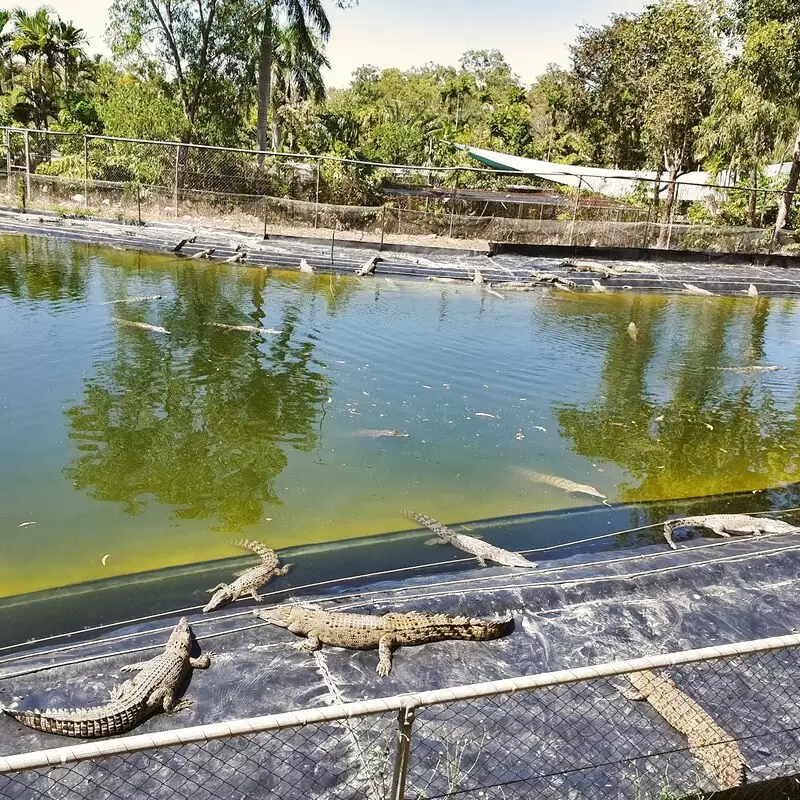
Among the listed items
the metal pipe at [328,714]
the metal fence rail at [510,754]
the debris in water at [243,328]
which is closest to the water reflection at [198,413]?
the debris in water at [243,328]

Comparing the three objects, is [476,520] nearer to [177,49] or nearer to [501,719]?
[501,719]

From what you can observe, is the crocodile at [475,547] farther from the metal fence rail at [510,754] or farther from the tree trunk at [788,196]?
the tree trunk at [788,196]

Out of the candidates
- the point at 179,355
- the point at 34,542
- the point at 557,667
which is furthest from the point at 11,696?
the point at 179,355

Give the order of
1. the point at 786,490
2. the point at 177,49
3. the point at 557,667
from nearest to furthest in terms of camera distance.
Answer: the point at 557,667
the point at 786,490
the point at 177,49

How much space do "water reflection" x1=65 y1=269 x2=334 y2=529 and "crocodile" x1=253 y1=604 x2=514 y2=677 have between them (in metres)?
1.77

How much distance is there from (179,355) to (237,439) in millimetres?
2883

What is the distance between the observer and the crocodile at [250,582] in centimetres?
495

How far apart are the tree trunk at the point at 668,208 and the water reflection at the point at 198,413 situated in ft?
42.7

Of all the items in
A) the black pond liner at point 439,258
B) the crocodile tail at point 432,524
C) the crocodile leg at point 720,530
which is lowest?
the crocodile tail at point 432,524

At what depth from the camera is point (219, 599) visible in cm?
493

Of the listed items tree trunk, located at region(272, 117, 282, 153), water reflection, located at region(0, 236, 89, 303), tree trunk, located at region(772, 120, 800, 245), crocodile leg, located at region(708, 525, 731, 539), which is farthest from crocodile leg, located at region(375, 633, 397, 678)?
tree trunk, located at region(272, 117, 282, 153)

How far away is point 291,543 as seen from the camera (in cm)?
593

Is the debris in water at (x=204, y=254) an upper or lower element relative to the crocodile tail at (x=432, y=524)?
upper

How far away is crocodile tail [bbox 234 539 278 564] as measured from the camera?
5520mm
